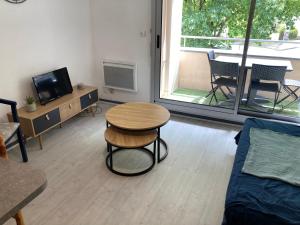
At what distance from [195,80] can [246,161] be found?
2.49m

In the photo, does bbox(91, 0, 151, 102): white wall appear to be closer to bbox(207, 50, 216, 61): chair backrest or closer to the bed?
bbox(207, 50, 216, 61): chair backrest

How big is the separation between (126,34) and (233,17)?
1520 millimetres

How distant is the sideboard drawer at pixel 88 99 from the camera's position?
136 inches

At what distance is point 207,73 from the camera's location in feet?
13.6

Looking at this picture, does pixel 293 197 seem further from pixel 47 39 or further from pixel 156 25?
pixel 47 39

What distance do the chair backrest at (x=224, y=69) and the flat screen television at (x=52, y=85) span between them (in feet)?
6.86

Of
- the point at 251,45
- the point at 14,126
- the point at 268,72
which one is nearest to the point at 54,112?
the point at 14,126

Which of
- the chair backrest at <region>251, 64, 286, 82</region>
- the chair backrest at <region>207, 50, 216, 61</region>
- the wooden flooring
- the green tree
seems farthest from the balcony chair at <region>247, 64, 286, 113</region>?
the wooden flooring

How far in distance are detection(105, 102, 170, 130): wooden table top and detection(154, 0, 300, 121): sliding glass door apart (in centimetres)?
106

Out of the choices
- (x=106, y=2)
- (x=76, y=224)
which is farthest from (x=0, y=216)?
(x=106, y=2)

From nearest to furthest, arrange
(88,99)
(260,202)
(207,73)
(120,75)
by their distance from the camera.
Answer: (260,202) → (88,99) → (120,75) → (207,73)

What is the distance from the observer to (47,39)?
10.6ft

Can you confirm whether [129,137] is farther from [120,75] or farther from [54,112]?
[120,75]

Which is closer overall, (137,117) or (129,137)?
(129,137)
